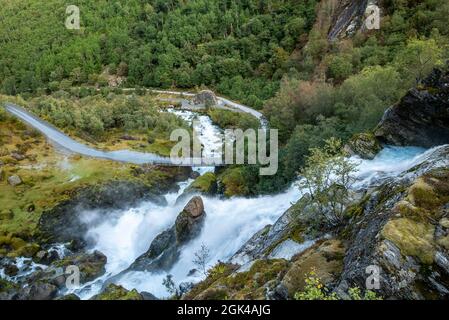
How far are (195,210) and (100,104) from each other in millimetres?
55850

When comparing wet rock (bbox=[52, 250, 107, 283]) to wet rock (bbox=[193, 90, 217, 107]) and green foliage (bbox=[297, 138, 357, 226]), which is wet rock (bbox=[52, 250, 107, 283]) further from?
wet rock (bbox=[193, 90, 217, 107])

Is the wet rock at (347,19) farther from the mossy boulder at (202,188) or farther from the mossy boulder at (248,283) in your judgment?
the mossy boulder at (248,283)

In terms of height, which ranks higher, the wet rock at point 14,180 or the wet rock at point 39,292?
the wet rock at point 14,180

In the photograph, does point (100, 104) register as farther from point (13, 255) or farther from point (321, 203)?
point (321, 203)

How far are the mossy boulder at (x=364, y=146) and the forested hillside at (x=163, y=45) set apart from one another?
2528 inches

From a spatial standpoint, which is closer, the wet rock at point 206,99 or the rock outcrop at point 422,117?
the rock outcrop at point 422,117

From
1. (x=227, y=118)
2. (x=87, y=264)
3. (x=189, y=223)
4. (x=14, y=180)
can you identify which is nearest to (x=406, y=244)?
(x=189, y=223)

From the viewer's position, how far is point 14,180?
67.8 meters

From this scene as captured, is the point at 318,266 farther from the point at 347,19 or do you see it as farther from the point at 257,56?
the point at 257,56

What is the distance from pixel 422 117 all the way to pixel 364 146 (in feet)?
21.7

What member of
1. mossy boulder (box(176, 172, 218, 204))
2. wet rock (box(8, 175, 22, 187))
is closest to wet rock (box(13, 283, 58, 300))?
mossy boulder (box(176, 172, 218, 204))

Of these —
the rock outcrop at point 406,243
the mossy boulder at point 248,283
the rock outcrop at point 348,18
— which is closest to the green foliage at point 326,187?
the rock outcrop at point 406,243

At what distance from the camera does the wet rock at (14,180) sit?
222ft

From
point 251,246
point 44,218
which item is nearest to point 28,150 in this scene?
point 44,218
